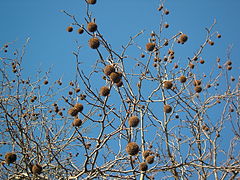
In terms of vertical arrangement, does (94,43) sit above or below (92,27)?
below

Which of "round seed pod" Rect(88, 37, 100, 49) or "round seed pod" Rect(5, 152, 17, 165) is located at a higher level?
"round seed pod" Rect(88, 37, 100, 49)

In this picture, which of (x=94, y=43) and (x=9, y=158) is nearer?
(x=9, y=158)

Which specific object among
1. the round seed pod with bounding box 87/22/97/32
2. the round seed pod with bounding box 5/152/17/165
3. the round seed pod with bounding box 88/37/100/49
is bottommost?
the round seed pod with bounding box 5/152/17/165

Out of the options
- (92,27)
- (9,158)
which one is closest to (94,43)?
(92,27)

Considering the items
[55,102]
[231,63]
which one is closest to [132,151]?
[55,102]

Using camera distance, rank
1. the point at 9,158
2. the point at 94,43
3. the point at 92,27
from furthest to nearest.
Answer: the point at 92,27 → the point at 94,43 → the point at 9,158

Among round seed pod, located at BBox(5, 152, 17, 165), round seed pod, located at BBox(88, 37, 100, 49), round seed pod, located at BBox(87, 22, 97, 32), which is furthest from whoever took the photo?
round seed pod, located at BBox(87, 22, 97, 32)

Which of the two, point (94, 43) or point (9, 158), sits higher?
point (94, 43)

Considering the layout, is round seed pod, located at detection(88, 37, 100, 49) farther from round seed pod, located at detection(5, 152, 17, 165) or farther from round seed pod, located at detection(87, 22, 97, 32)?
round seed pod, located at detection(5, 152, 17, 165)

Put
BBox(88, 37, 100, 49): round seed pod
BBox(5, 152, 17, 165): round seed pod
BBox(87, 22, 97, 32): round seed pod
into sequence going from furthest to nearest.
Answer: BBox(87, 22, 97, 32): round seed pod, BBox(88, 37, 100, 49): round seed pod, BBox(5, 152, 17, 165): round seed pod

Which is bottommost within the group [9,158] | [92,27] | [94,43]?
[9,158]

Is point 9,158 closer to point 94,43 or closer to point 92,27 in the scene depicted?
point 94,43

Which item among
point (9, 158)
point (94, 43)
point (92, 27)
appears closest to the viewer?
point (9, 158)

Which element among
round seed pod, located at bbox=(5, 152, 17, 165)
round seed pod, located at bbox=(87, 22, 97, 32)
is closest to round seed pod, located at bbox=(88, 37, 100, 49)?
round seed pod, located at bbox=(87, 22, 97, 32)
